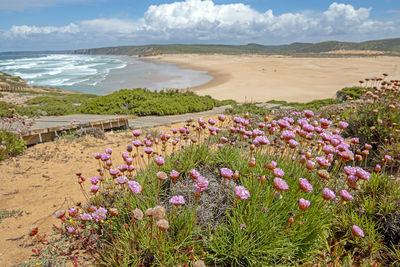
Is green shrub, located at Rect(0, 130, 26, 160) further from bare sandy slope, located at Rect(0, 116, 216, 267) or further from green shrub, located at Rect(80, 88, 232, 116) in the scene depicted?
green shrub, located at Rect(80, 88, 232, 116)

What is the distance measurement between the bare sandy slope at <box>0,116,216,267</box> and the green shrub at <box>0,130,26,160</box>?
151mm

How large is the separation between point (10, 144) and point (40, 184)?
78.5 inches

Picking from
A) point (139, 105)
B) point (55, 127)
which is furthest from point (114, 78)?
point (55, 127)

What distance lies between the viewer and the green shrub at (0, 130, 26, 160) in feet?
19.3

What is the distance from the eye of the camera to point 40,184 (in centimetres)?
493

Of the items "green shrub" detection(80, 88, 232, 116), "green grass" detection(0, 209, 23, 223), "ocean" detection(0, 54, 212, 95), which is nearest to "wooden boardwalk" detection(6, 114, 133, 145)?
"green shrub" detection(80, 88, 232, 116)

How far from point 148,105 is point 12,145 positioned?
6228mm

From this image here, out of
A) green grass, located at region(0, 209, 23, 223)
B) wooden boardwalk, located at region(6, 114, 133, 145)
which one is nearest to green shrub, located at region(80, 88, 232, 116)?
wooden boardwalk, located at region(6, 114, 133, 145)

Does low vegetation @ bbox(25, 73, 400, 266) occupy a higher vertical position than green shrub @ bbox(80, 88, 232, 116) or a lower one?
higher

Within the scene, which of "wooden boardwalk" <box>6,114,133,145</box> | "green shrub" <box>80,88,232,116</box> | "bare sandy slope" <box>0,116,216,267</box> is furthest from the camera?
"green shrub" <box>80,88,232,116</box>

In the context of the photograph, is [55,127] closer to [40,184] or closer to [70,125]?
[70,125]

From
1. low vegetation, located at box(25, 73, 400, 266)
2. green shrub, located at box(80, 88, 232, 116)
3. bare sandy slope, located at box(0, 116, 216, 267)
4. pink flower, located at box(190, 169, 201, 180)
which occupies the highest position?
pink flower, located at box(190, 169, 201, 180)

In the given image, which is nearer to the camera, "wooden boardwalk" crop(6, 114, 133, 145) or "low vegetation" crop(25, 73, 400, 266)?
"low vegetation" crop(25, 73, 400, 266)

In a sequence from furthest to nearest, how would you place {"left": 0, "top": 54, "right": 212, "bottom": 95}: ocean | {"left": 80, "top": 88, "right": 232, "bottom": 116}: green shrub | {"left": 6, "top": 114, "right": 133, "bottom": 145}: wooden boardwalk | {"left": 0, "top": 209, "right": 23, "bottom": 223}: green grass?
{"left": 0, "top": 54, "right": 212, "bottom": 95}: ocean < {"left": 80, "top": 88, "right": 232, "bottom": 116}: green shrub < {"left": 6, "top": 114, "right": 133, "bottom": 145}: wooden boardwalk < {"left": 0, "top": 209, "right": 23, "bottom": 223}: green grass
